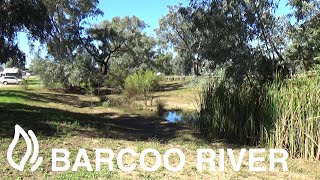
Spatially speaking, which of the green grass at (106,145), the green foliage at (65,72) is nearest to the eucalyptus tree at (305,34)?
the green grass at (106,145)

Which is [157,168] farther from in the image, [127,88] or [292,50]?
[127,88]

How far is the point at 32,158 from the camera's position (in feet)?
23.3

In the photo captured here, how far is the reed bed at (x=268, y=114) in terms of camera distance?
8.60 meters

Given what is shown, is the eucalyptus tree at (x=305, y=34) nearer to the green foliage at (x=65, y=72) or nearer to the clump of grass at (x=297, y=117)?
the clump of grass at (x=297, y=117)

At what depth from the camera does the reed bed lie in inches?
339

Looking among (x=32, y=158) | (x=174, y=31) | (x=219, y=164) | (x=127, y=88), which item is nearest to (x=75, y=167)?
(x=32, y=158)

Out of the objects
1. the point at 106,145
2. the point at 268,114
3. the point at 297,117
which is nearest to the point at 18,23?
the point at 106,145

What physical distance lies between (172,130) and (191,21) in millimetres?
3483

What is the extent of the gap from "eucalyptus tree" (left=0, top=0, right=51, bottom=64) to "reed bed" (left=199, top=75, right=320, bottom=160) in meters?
5.99

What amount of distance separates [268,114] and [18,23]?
27.6 feet

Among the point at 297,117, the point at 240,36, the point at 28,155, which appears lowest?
the point at 28,155

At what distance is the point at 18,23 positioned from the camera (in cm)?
1309

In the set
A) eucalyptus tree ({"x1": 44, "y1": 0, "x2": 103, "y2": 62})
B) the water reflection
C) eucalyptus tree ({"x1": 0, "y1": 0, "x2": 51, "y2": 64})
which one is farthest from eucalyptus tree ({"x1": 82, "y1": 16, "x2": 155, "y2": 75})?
eucalyptus tree ({"x1": 0, "y1": 0, "x2": 51, "y2": 64})

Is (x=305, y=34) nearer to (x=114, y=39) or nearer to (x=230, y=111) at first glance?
(x=230, y=111)
